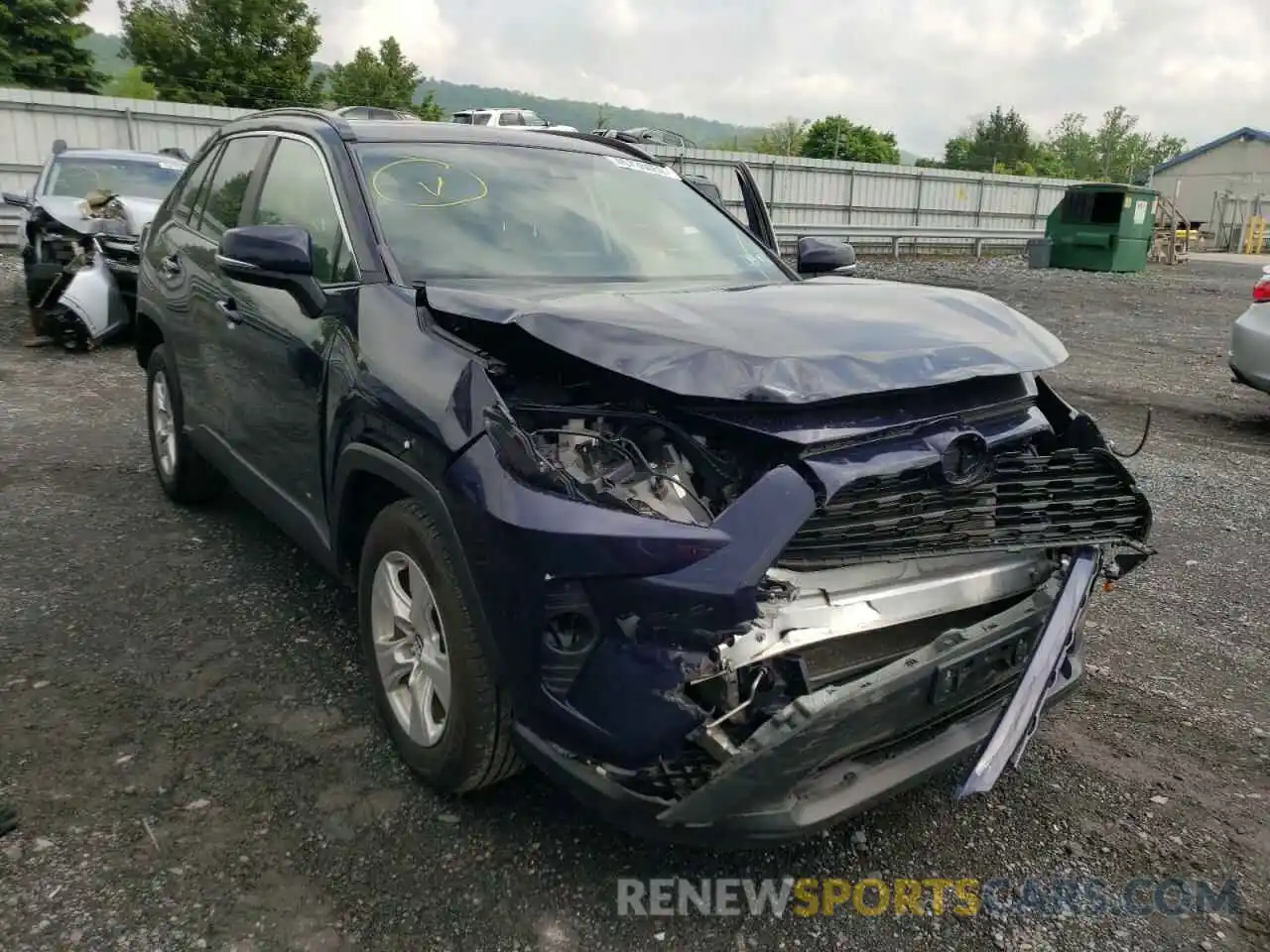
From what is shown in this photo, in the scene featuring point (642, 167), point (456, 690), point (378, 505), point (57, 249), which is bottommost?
point (456, 690)

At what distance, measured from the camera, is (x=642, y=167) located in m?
4.27

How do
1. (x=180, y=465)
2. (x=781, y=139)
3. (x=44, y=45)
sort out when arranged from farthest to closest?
(x=781, y=139) → (x=44, y=45) → (x=180, y=465)

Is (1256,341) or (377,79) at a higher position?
(377,79)

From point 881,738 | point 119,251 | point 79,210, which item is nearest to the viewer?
point 881,738

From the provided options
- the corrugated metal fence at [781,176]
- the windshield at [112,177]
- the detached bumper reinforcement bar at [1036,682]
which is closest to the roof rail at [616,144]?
the detached bumper reinforcement bar at [1036,682]

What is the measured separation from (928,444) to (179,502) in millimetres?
4141

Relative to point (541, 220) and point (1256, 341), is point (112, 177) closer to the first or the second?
point (541, 220)

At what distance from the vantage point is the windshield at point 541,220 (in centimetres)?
328

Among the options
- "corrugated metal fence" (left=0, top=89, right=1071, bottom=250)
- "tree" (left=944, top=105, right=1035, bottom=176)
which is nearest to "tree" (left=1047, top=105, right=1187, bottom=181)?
"tree" (left=944, top=105, right=1035, bottom=176)

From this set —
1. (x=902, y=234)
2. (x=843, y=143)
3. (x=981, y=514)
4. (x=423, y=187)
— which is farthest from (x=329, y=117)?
(x=843, y=143)

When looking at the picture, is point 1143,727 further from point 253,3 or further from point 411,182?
point 253,3

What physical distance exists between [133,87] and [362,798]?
50.2 meters

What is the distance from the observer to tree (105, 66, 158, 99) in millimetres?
39219

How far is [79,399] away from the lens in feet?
24.9
